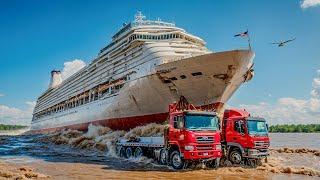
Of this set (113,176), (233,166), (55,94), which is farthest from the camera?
(55,94)

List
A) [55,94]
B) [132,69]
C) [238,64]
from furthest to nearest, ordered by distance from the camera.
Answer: [55,94] → [132,69] → [238,64]

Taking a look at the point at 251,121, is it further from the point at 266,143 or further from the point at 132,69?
the point at 132,69

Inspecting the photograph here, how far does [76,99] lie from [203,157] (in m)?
37.1

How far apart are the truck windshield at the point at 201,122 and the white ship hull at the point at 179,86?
27.6 ft

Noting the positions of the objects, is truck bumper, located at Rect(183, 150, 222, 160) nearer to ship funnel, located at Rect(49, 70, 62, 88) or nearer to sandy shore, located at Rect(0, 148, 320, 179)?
sandy shore, located at Rect(0, 148, 320, 179)

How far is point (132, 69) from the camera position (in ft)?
98.5

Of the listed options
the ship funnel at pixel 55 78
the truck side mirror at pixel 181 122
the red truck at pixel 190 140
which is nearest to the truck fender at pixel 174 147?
the red truck at pixel 190 140

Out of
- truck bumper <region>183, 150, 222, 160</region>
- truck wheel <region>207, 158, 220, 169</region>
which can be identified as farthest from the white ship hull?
truck bumper <region>183, 150, 222, 160</region>

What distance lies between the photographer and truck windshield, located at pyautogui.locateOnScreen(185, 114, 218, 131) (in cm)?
1491

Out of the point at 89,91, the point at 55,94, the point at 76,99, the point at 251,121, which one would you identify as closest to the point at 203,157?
the point at 251,121

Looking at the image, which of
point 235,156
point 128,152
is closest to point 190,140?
point 235,156

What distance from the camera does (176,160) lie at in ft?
49.9

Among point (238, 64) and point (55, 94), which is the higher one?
point (55, 94)

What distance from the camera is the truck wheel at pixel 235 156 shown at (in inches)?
646
